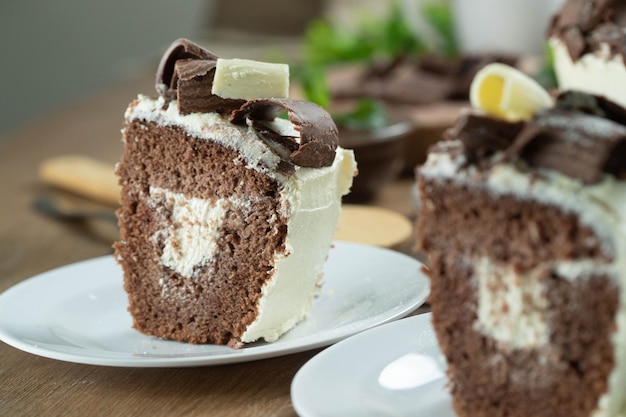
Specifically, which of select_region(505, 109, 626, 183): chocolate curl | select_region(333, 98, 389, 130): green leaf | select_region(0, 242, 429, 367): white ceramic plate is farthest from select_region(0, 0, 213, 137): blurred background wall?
select_region(505, 109, 626, 183): chocolate curl

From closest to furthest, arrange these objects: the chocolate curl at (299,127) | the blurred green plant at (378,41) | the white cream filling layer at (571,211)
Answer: the white cream filling layer at (571,211)
the chocolate curl at (299,127)
the blurred green plant at (378,41)

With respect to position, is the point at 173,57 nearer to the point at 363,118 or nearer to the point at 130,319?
the point at 130,319

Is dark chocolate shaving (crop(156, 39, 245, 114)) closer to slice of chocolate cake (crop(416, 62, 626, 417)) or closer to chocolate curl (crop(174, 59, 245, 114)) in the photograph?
chocolate curl (crop(174, 59, 245, 114))

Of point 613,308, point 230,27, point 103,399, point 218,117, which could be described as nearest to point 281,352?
point 103,399

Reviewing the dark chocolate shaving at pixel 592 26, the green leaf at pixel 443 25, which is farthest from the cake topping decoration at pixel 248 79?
the green leaf at pixel 443 25

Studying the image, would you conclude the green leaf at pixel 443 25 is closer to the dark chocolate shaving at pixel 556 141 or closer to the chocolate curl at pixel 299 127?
the chocolate curl at pixel 299 127

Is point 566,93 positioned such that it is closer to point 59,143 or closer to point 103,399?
point 103,399
